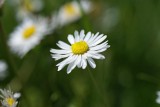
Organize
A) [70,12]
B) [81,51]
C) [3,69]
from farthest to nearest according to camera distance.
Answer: [70,12]
[3,69]
[81,51]

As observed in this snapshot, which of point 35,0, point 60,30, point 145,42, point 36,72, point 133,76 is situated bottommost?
point 133,76

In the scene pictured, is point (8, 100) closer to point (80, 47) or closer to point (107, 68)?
point (80, 47)

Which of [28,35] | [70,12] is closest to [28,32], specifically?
[28,35]

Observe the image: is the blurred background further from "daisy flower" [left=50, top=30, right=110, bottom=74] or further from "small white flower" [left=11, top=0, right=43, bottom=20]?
"daisy flower" [left=50, top=30, right=110, bottom=74]

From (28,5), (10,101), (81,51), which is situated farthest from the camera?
(28,5)

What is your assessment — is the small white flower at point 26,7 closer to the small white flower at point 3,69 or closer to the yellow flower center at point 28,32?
the yellow flower center at point 28,32

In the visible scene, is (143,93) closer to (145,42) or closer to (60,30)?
(145,42)

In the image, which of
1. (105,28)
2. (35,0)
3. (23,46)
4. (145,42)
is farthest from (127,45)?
(35,0)
